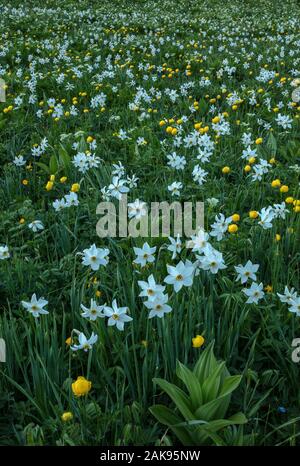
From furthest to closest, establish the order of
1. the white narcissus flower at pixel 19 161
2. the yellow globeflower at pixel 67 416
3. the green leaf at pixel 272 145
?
1. the green leaf at pixel 272 145
2. the white narcissus flower at pixel 19 161
3. the yellow globeflower at pixel 67 416

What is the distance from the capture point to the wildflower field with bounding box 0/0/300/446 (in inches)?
65.1

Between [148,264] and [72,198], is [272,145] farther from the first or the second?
[148,264]

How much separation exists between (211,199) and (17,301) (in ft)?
4.27

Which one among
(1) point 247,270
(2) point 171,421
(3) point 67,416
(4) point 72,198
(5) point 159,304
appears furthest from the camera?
(4) point 72,198

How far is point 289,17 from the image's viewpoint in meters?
11.6

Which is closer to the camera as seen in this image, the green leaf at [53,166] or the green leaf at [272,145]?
the green leaf at [53,166]

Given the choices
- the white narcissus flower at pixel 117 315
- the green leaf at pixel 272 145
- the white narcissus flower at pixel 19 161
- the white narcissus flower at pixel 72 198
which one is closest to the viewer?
the white narcissus flower at pixel 117 315

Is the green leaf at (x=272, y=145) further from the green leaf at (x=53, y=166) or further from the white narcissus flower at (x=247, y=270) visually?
the white narcissus flower at (x=247, y=270)

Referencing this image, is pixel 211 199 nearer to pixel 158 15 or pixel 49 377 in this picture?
pixel 49 377

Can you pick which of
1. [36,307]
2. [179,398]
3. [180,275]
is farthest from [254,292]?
[36,307]

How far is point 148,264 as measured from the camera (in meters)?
2.35

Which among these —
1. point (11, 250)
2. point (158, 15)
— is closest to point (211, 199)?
point (11, 250)

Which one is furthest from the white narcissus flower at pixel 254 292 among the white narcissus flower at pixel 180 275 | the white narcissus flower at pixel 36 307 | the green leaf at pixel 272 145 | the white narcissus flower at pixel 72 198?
the green leaf at pixel 272 145

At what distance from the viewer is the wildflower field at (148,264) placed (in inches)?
65.1
